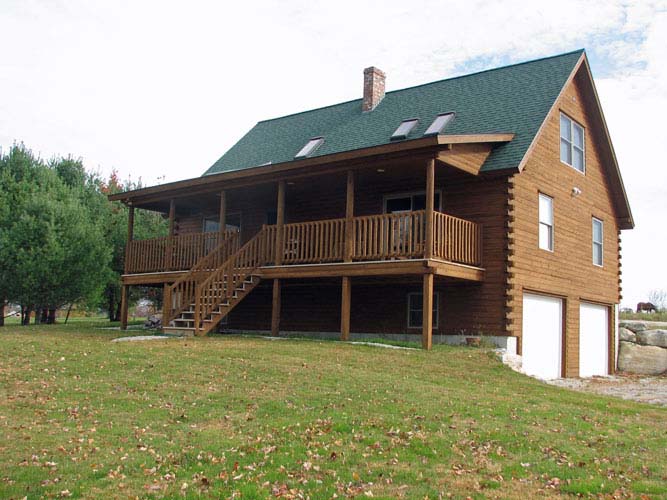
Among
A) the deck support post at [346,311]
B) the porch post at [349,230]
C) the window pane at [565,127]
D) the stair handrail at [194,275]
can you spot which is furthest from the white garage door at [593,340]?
the stair handrail at [194,275]

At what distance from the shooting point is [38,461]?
25.4 ft

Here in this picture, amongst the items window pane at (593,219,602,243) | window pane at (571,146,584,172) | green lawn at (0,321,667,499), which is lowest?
green lawn at (0,321,667,499)

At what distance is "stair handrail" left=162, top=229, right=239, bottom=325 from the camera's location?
19448 mm

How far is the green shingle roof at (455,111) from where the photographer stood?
64.8 feet

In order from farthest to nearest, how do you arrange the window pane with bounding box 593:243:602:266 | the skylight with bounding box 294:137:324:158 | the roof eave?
the skylight with bounding box 294:137:324:158 < the window pane with bounding box 593:243:602:266 < the roof eave

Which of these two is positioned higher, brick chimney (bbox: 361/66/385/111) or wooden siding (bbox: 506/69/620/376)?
brick chimney (bbox: 361/66/385/111)

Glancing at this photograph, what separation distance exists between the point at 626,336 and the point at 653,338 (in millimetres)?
965

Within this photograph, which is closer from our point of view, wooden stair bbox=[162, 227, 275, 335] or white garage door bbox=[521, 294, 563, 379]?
wooden stair bbox=[162, 227, 275, 335]

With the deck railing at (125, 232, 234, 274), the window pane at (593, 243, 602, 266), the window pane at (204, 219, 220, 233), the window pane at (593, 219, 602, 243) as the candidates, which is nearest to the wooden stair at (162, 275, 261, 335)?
the deck railing at (125, 232, 234, 274)

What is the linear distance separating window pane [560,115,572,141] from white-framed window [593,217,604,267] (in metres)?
3.26

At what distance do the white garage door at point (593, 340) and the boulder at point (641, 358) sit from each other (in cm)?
126

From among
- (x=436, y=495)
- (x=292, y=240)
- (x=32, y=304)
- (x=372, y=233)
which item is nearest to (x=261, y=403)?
(x=436, y=495)

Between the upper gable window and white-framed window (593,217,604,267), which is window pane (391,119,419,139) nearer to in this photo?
the upper gable window

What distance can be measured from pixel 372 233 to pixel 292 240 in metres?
2.75
